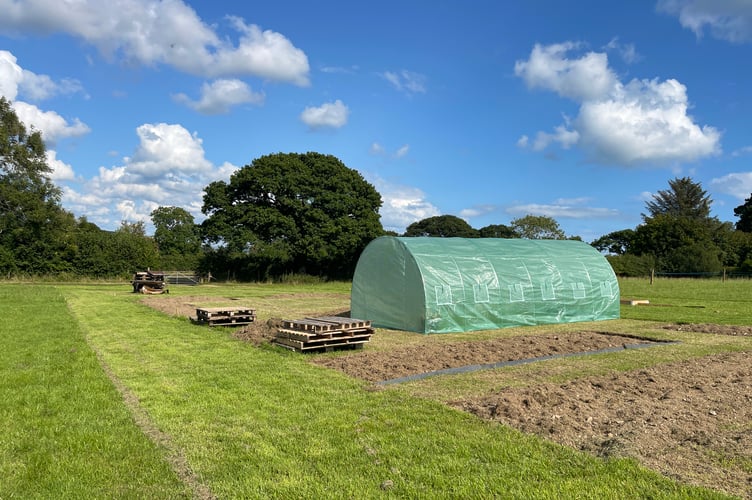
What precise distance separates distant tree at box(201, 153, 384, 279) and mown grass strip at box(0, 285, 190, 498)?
106 ft

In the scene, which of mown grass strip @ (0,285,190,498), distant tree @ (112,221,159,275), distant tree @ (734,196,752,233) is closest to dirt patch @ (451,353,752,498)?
mown grass strip @ (0,285,190,498)

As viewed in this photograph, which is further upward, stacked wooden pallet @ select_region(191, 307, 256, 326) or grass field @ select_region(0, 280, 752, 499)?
stacked wooden pallet @ select_region(191, 307, 256, 326)

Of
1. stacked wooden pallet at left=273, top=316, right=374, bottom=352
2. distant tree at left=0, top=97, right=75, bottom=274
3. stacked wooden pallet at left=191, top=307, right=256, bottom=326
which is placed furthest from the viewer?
distant tree at left=0, top=97, right=75, bottom=274

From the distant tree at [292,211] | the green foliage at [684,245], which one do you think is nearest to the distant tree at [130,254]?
the distant tree at [292,211]

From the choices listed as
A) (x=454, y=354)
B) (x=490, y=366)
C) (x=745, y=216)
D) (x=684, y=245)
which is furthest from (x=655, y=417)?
(x=745, y=216)

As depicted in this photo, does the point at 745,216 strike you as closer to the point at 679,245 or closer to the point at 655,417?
the point at 679,245

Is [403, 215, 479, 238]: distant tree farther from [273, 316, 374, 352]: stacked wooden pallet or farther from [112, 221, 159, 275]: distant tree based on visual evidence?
[273, 316, 374, 352]: stacked wooden pallet

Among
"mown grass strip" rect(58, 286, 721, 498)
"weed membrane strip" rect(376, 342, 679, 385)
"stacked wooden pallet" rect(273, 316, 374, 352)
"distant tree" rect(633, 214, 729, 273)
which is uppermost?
"distant tree" rect(633, 214, 729, 273)

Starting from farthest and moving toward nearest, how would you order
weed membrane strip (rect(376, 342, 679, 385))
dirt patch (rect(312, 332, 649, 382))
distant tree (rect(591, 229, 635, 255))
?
1. distant tree (rect(591, 229, 635, 255))
2. dirt patch (rect(312, 332, 649, 382))
3. weed membrane strip (rect(376, 342, 679, 385))

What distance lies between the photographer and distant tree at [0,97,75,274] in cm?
4281

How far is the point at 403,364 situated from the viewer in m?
10.2

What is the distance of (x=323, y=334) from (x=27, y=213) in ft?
136

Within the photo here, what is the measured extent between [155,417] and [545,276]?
47.1 feet

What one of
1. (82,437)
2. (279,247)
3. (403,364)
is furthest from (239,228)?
(82,437)
